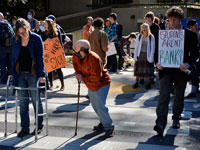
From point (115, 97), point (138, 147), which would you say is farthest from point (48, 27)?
point (138, 147)

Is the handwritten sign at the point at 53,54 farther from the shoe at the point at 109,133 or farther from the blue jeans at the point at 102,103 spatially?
the shoe at the point at 109,133

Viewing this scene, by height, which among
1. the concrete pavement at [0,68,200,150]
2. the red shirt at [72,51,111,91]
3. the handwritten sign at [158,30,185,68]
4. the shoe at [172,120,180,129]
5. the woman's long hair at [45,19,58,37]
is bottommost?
the concrete pavement at [0,68,200,150]

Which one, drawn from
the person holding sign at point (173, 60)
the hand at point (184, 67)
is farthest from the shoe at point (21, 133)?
the hand at point (184, 67)

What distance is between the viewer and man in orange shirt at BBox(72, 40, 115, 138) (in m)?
5.67

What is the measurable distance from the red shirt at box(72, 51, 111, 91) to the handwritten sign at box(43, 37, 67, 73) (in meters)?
3.09

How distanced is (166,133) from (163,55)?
135 cm

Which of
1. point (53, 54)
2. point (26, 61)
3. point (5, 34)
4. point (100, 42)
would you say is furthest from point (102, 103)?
point (5, 34)

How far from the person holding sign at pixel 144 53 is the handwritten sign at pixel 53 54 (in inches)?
80.4

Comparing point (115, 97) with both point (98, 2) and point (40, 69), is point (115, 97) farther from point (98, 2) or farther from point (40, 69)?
point (98, 2)

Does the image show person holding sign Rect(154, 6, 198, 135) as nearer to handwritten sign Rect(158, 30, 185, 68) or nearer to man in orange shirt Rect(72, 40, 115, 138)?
handwritten sign Rect(158, 30, 185, 68)

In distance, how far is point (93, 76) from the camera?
5.73 m

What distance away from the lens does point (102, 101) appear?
586 centimetres

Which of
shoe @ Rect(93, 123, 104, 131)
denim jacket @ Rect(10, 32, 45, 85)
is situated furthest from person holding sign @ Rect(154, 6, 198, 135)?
denim jacket @ Rect(10, 32, 45, 85)

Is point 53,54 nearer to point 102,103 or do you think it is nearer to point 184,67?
point 102,103
